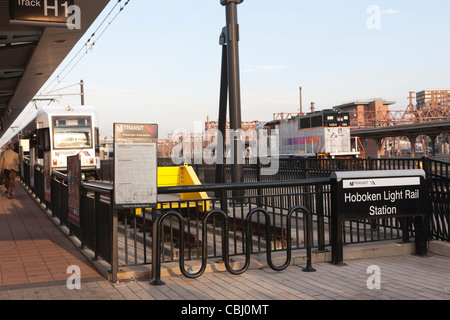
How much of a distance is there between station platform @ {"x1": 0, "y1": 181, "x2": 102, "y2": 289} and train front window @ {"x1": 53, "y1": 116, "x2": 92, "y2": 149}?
9.34 metres

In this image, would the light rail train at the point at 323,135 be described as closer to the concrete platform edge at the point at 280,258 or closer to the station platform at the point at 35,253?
the station platform at the point at 35,253

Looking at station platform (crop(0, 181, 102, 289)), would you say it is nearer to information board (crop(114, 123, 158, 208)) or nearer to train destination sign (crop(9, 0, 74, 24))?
information board (crop(114, 123, 158, 208))

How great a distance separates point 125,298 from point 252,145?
3514 cm

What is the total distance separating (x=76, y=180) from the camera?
800cm

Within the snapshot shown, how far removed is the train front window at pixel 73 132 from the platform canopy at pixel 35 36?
6.67 ft

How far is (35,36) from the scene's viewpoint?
44.6 ft

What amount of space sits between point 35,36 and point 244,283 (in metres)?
10.7

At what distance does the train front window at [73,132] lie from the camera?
70.7 feet

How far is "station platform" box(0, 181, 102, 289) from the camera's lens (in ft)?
20.9

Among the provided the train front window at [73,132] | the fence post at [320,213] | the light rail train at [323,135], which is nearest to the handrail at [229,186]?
the fence post at [320,213]

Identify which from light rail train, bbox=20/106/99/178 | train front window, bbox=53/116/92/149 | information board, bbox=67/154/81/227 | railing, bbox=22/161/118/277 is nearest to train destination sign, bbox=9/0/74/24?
information board, bbox=67/154/81/227
